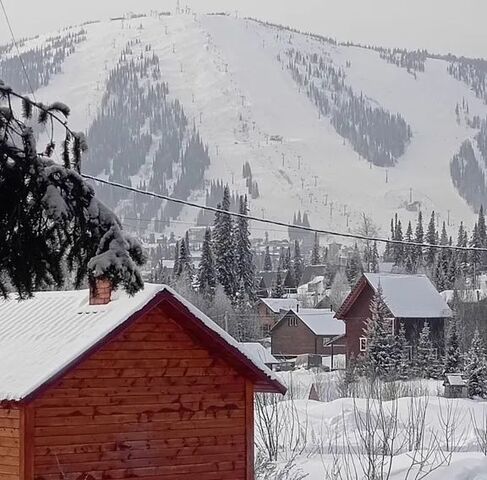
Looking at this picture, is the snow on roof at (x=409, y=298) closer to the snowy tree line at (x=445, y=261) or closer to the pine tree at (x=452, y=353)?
the pine tree at (x=452, y=353)

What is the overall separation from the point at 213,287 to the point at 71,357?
72922 mm

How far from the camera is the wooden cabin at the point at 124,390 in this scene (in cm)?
1617

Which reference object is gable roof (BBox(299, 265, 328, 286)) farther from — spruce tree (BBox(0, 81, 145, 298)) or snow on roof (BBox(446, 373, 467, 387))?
spruce tree (BBox(0, 81, 145, 298))

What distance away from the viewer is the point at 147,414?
57.4 feet

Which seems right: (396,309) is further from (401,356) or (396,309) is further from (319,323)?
(319,323)

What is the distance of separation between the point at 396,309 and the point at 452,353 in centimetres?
633

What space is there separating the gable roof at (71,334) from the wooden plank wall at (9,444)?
1.53ft

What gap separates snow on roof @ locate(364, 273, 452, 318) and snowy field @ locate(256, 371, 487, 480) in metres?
13.6

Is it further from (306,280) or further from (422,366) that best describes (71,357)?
(306,280)

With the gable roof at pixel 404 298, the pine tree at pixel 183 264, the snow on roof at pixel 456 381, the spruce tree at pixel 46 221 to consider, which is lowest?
the snow on roof at pixel 456 381

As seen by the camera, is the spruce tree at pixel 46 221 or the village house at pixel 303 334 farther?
the village house at pixel 303 334

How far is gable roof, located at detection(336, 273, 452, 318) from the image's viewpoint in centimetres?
6969

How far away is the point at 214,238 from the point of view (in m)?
87.1

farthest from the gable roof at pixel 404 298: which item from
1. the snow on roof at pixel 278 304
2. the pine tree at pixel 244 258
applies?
the snow on roof at pixel 278 304
